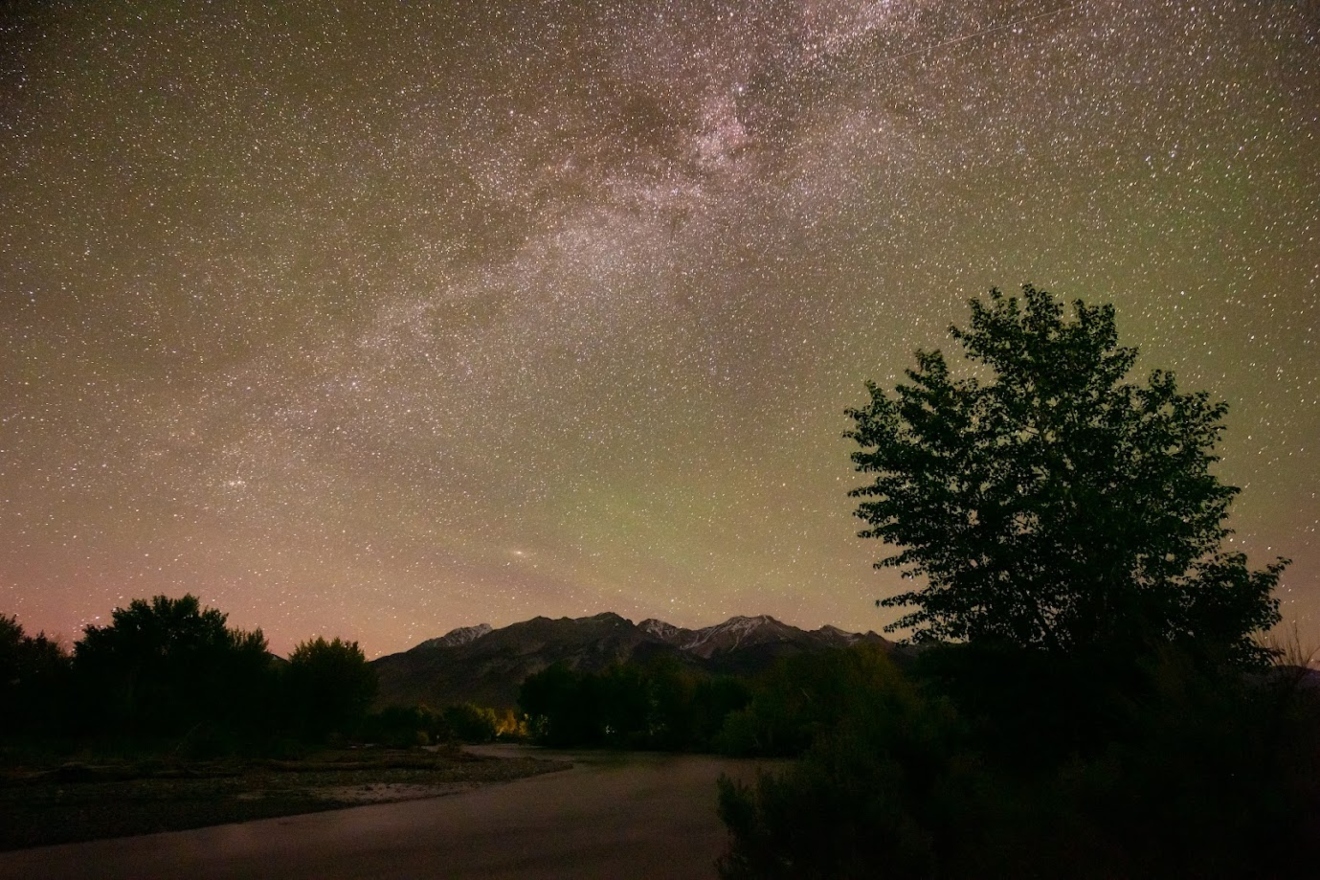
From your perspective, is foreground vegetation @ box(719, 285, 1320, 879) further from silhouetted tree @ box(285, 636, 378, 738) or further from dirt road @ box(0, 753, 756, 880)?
silhouetted tree @ box(285, 636, 378, 738)

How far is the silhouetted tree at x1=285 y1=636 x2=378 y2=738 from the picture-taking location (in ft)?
235

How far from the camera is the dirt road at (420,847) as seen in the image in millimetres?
11375

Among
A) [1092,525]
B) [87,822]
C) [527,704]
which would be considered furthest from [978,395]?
[527,704]

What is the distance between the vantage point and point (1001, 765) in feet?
47.0

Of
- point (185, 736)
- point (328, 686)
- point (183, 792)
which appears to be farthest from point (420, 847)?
point (328, 686)

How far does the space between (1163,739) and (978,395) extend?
10.1m

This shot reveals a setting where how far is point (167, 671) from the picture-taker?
64250 millimetres

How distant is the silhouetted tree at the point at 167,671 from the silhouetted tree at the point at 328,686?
364 cm

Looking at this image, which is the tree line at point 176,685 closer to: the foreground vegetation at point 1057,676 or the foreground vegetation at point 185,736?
the foreground vegetation at point 185,736

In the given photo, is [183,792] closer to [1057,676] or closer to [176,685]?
[1057,676]

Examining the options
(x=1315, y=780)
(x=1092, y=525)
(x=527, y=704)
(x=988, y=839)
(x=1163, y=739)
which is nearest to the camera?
(x=1315, y=780)

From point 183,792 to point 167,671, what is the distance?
50.0m

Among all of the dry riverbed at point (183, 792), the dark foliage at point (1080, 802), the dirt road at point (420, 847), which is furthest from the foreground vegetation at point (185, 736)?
the dark foliage at point (1080, 802)

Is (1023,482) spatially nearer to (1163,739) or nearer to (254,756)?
(1163,739)
